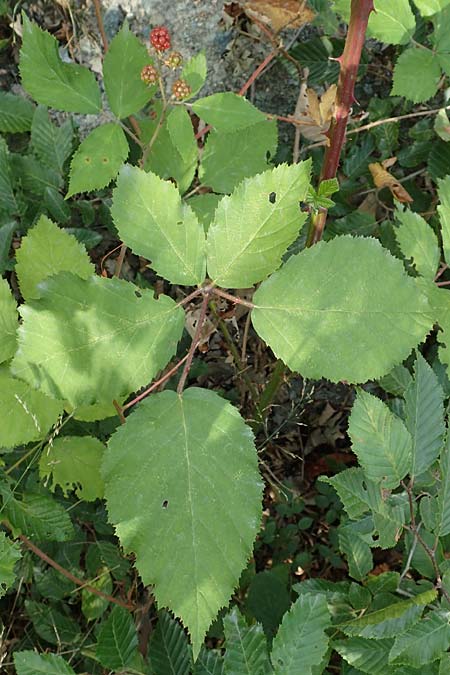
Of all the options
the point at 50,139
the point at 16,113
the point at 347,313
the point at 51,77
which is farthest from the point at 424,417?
the point at 16,113

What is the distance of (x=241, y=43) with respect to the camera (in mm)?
2199

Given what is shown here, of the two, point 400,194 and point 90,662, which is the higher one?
point 400,194

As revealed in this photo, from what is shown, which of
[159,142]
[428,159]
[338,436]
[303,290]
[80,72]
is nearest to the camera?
[303,290]

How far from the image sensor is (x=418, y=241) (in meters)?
1.60

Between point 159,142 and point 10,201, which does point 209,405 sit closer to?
point 159,142

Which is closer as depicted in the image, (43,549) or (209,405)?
(209,405)

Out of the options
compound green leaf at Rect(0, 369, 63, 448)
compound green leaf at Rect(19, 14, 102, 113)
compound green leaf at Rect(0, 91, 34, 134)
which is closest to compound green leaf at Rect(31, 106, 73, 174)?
compound green leaf at Rect(0, 91, 34, 134)

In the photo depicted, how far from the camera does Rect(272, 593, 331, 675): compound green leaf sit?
1286 millimetres

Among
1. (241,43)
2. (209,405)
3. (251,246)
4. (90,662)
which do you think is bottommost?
(90,662)

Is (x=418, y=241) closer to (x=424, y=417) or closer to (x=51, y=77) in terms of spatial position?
(x=424, y=417)

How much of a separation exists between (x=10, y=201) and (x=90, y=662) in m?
1.37

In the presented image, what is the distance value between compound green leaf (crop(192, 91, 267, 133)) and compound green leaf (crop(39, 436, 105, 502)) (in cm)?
87

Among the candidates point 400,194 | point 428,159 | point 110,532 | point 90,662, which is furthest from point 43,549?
point 428,159

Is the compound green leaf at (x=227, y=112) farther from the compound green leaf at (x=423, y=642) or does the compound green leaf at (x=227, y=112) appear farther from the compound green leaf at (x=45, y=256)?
the compound green leaf at (x=423, y=642)
